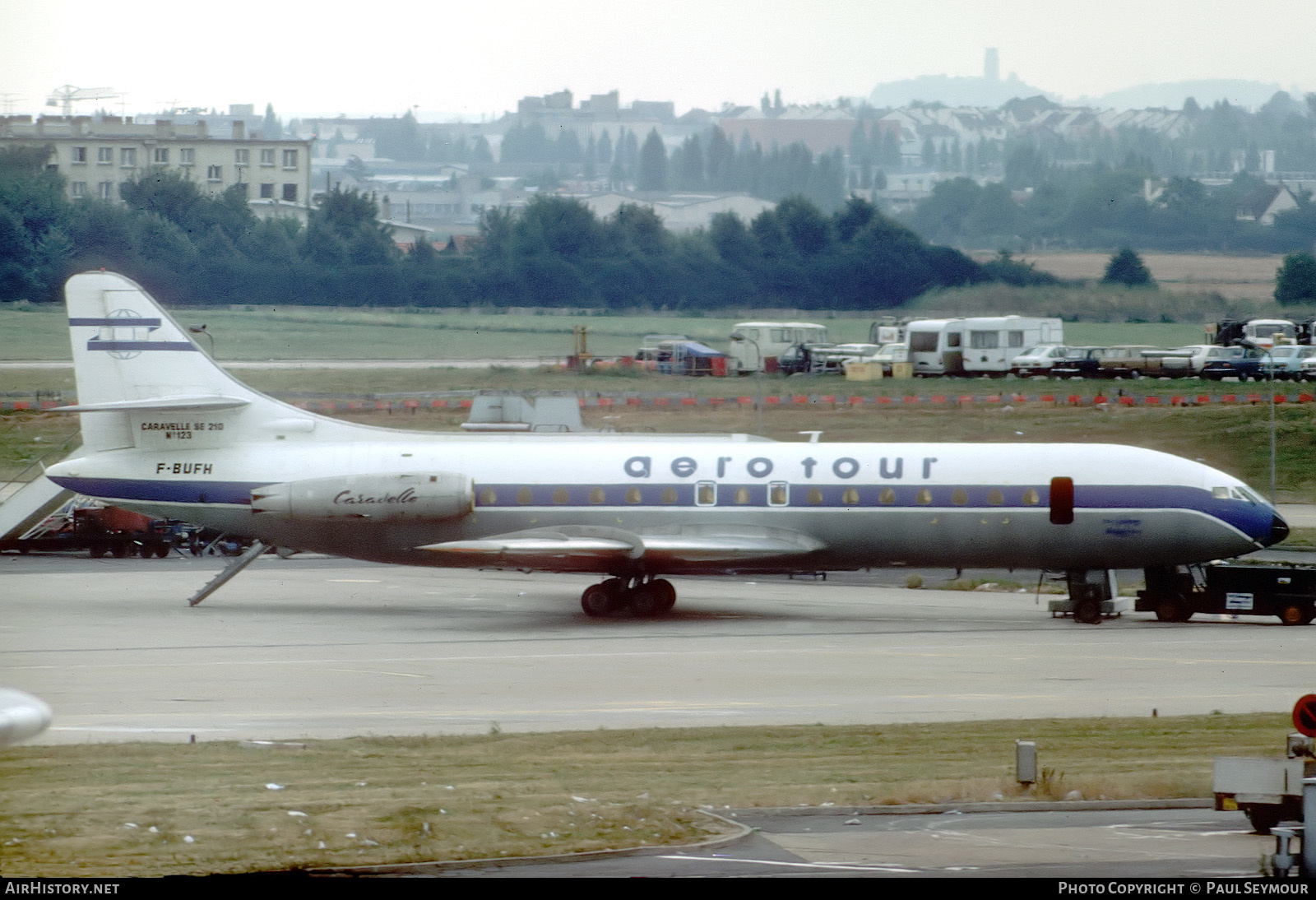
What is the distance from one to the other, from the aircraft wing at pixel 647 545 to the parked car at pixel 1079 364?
44.9 meters

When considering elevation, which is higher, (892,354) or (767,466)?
(892,354)

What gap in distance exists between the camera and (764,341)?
77500mm

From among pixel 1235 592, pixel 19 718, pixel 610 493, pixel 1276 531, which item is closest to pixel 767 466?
pixel 610 493

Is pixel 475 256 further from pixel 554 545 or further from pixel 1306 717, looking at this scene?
pixel 1306 717

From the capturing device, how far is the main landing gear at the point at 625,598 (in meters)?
38.9

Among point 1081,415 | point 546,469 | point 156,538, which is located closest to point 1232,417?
point 1081,415

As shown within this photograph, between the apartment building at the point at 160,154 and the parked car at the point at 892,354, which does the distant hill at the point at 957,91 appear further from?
the apartment building at the point at 160,154

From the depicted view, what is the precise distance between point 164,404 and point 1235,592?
81.3ft

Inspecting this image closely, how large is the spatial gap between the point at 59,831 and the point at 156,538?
36.3 m

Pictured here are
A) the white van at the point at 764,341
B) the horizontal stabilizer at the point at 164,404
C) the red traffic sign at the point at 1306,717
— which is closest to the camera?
the red traffic sign at the point at 1306,717

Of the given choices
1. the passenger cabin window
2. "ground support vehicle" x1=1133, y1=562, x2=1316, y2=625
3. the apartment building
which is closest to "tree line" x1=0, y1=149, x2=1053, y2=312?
the apartment building

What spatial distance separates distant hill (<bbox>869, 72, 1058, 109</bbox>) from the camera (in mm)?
121750

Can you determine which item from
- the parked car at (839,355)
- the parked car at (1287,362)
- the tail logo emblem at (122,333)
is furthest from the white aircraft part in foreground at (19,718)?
the parked car at (1287,362)

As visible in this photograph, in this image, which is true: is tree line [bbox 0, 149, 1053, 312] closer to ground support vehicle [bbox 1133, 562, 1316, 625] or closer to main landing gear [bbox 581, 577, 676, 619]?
main landing gear [bbox 581, 577, 676, 619]
